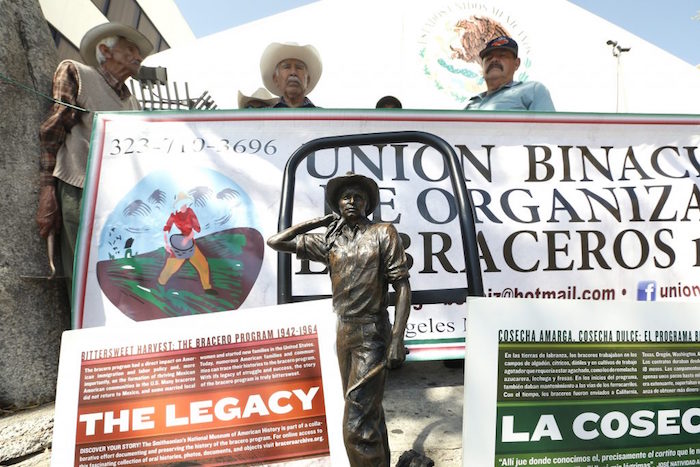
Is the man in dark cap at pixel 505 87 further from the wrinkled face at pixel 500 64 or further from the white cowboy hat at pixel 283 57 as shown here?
the white cowboy hat at pixel 283 57

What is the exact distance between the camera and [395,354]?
5.32ft

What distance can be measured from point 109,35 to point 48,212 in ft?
4.41

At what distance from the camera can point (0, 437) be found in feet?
7.55

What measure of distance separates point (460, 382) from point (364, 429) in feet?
5.29

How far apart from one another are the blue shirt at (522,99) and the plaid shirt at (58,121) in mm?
2771

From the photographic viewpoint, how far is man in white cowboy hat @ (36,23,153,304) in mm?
2895

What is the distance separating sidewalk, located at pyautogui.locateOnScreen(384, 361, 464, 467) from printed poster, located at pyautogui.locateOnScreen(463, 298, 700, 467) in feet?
3.06

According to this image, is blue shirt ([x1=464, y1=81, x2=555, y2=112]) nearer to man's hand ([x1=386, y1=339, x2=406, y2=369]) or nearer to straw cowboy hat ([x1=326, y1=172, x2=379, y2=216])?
straw cowboy hat ([x1=326, y1=172, x2=379, y2=216])

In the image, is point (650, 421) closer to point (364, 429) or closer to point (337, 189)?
point (364, 429)

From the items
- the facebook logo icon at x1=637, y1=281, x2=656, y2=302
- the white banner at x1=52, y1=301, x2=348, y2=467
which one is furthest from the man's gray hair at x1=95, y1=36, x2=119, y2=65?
the facebook logo icon at x1=637, y1=281, x2=656, y2=302

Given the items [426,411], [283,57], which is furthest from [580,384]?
[283,57]

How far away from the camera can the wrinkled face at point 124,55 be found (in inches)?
125

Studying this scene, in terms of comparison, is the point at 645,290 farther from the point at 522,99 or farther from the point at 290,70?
the point at 290,70

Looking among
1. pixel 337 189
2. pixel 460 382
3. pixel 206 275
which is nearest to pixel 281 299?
pixel 337 189
